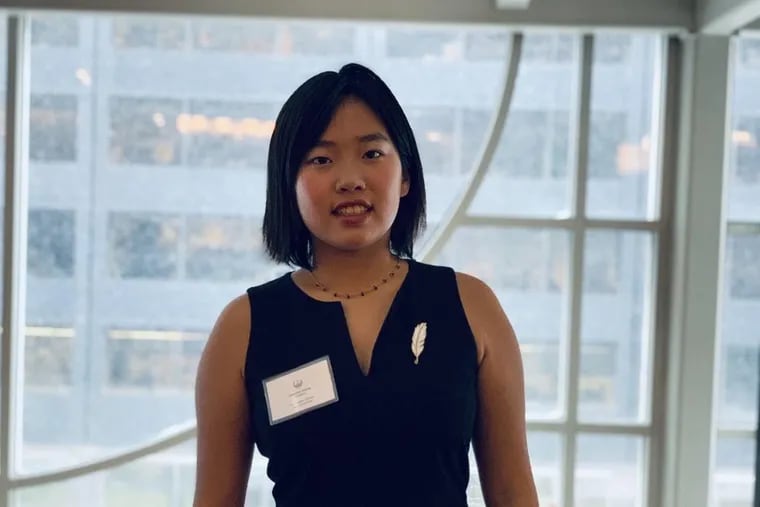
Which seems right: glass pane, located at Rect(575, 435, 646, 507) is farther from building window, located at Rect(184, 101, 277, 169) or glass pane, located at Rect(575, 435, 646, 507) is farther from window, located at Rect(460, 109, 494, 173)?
building window, located at Rect(184, 101, 277, 169)

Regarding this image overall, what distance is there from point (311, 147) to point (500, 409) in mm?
430

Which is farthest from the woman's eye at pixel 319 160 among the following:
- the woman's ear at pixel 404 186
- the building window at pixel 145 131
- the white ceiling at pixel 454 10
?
the building window at pixel 145 131

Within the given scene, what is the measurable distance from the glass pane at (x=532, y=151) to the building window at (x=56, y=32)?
1118mm

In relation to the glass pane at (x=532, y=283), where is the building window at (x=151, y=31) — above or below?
above

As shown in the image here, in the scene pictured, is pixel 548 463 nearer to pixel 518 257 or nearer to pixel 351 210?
pixel 518 257

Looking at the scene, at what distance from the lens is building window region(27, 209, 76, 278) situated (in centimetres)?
223

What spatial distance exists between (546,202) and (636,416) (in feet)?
2.16

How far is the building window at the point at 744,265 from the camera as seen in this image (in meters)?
2.17

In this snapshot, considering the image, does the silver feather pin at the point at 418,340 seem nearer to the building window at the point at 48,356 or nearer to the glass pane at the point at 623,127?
the glass pane at the point at 623,127

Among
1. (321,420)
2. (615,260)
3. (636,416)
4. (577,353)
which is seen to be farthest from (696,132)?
(321,420)

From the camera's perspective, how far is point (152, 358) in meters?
2.26

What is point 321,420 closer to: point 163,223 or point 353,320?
point 353,320

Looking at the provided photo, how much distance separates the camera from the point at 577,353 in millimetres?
2162

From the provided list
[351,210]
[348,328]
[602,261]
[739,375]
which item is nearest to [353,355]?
[348,328]
